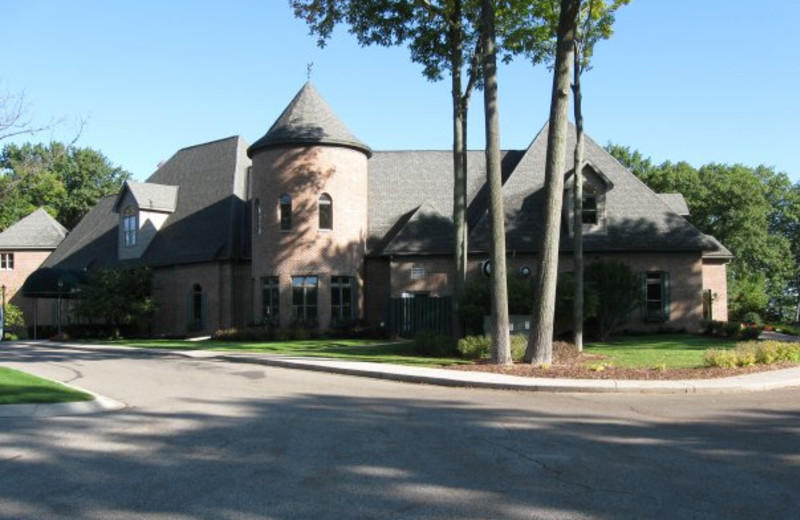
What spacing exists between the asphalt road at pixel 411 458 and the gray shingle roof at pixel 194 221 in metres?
22.0

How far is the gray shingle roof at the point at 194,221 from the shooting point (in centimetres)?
3481

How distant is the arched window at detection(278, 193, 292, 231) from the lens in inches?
1240

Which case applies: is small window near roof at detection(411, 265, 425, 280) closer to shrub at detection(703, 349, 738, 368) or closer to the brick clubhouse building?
the brick clubhouse building

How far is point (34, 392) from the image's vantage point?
12844 mm

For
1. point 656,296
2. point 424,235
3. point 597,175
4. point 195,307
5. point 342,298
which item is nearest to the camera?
point 597,175

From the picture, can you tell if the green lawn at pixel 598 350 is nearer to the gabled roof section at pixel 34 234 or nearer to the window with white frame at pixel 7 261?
the gabled roof section at pixel 34 234

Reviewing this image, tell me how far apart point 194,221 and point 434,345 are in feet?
65.9

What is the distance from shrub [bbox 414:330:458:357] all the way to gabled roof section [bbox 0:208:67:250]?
115 ft

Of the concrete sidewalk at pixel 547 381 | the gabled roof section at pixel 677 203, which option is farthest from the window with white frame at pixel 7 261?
the gabled roof section at pixel 677 203

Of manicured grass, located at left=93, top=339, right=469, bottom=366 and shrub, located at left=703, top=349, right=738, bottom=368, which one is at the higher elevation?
shrub, located at left=703, top=349, right=738, bottom=368

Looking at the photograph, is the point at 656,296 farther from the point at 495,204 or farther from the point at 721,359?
the point at 495,204

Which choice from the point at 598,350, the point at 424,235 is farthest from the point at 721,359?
the point at 424,235

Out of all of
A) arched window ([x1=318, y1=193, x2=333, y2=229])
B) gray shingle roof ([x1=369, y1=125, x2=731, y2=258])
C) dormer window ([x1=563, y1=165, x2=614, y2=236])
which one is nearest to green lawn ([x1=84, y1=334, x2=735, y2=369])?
gray shingle roof ([x1=369, y1=125, x2=731, y2=258])

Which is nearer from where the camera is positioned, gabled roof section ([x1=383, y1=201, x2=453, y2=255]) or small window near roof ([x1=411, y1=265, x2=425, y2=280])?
gabled roof section ([x1=383, y1=201, x2=453, y2=255])
